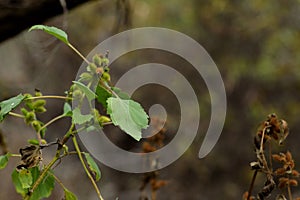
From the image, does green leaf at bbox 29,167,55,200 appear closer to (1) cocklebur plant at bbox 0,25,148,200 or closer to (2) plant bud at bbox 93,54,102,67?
(1) cocklebur plant at bbox 0,25,148,200

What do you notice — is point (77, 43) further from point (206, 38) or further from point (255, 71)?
point (255, 71)

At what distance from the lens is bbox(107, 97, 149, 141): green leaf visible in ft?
2.77

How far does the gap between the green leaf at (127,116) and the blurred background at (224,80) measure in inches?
116

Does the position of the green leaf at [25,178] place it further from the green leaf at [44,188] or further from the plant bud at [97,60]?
the plant bud at [97,60]

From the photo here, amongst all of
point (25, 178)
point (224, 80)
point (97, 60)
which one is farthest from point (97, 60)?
point (224, 80)

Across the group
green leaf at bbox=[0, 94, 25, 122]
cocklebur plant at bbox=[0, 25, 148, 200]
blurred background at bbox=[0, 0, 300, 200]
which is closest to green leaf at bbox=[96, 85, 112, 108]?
cocklebur plant at bbox=[0, 25, 148, 200]

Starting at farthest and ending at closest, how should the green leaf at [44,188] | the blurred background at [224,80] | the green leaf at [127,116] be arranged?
the blurred background at [224,80] < the green leaf at [44,188] < the green leaf at [127,116]

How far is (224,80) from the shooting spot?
13.9 ft

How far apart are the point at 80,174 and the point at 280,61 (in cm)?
172

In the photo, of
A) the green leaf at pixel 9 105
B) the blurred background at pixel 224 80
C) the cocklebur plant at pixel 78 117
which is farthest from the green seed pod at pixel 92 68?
the blurred background at pixel 224 80

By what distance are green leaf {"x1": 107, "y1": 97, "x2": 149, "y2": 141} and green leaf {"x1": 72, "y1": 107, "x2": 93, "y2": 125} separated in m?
0.06

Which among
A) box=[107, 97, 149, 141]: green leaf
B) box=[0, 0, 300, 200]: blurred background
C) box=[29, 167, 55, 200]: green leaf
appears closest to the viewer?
box=[107, 97, 149, 141]: green leaf

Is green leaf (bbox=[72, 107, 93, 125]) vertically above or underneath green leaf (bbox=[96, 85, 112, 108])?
underneath

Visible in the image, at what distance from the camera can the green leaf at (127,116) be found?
844 millimetres
